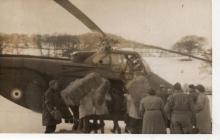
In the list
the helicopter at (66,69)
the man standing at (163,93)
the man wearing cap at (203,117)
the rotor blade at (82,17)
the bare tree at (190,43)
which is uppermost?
the rotor blade at (82,17)

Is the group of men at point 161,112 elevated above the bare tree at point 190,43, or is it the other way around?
the bare tree at point 190,43

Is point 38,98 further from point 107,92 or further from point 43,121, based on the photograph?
point 107,92

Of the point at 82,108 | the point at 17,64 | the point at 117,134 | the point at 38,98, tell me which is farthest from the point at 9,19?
the point at 117,134

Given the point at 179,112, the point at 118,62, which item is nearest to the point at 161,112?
the point at 179,112

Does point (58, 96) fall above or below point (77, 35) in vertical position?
below

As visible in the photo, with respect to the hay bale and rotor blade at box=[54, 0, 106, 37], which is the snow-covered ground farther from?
rotor blade at box=[54, 0, 106, 37]

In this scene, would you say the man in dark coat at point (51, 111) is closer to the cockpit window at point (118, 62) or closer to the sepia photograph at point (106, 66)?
the sepia photograph at point (106, 66)

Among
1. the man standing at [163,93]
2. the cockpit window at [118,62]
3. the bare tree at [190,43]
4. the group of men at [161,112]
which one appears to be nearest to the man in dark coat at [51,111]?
the group of men at [161,112]

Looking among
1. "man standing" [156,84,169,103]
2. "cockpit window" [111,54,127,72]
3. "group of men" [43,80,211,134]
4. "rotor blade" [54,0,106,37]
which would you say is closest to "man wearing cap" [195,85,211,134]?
"group of men" [43,80,211,134]
